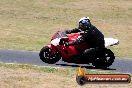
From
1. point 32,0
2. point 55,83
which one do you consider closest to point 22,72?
point 55,83

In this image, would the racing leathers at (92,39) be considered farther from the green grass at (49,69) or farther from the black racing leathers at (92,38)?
the green grass at (49,69)

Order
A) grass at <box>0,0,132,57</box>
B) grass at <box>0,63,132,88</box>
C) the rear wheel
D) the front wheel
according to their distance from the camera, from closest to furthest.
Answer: grass at <box>0,63,132,88</box>
the rear wheel
the front wheel
grass at <box>0,0,132,57</box>

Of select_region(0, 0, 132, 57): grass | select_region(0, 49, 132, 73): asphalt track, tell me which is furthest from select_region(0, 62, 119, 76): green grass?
select_region(0, 0, 132, 57): grass

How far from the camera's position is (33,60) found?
1755 centimetres

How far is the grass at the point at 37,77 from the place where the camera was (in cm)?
1342

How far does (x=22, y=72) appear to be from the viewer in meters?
15.0

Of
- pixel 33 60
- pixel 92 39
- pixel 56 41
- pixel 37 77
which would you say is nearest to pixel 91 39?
pixel 92 39

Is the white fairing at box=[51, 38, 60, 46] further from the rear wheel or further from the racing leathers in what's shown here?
the rear wheel

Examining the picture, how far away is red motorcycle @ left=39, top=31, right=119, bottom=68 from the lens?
16766mm

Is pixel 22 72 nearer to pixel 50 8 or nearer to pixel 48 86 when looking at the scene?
pixel 48 86

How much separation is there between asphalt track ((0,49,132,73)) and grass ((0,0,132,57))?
1.33 m

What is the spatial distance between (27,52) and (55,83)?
5.94m

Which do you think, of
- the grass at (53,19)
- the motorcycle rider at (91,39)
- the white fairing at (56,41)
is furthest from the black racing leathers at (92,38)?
the grass at (53,19)

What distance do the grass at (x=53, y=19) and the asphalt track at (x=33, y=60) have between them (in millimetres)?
1335
